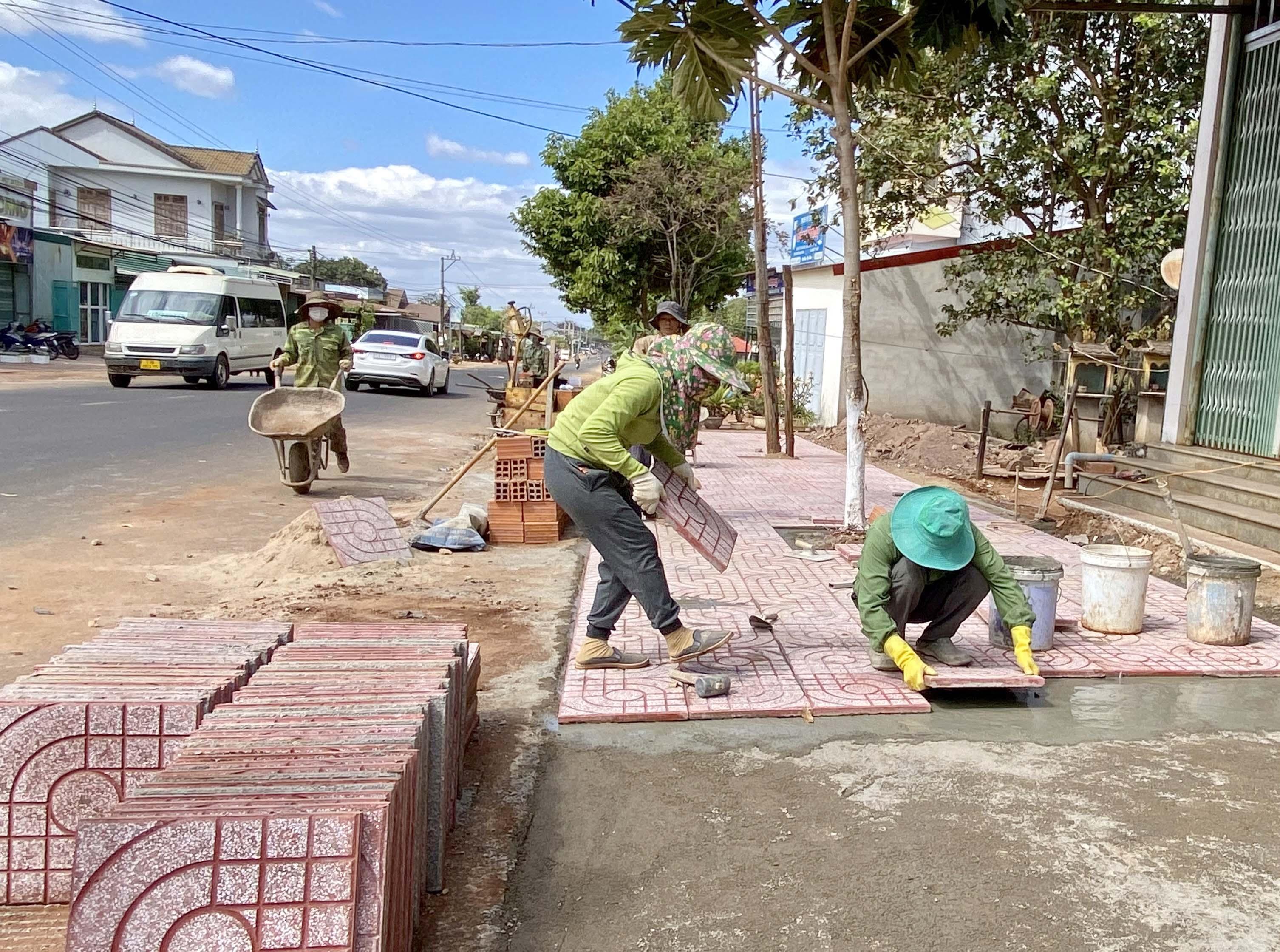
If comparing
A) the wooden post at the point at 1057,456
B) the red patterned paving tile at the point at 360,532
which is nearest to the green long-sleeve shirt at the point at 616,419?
the red patterned paving tile at the point at 360,532

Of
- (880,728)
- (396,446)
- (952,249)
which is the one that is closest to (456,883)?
(880,728)

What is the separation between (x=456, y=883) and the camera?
10.2 feet

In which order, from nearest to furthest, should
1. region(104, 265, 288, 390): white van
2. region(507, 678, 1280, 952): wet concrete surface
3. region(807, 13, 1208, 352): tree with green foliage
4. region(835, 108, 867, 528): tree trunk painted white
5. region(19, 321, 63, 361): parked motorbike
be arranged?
1. region(507, 678, 1280, 952): wet concrete surface
2. region(835, 108, 867, 528): tree trunk painted white
3. region(807, 13, 1208, 352): tree with green foliage
4. region(104, 265, 288, 390): white van
5. region(19, 321, 63, 361): parked motorbike

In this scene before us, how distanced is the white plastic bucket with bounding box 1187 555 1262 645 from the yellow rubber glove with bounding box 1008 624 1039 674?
1.49 metres

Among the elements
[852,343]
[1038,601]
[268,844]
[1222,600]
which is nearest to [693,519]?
[1038,601]

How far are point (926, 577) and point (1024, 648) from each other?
0.53 meters

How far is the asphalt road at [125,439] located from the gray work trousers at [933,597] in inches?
253

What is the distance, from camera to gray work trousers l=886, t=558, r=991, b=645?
4.70 m

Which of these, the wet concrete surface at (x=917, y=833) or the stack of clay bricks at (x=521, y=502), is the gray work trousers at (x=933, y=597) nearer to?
the wet concrete surface at (x=917, y=833)

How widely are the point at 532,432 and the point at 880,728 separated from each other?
4.09 metres

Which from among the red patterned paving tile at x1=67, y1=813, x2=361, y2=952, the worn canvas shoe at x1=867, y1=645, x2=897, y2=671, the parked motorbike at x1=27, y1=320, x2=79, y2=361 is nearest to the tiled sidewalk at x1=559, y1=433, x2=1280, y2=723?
the worn canvas shoe at x1=867, y1=645, x2=897, y2=671

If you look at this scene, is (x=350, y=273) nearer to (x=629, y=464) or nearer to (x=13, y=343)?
(x=13, y=343)

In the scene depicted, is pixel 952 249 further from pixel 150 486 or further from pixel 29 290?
pixel 29 290

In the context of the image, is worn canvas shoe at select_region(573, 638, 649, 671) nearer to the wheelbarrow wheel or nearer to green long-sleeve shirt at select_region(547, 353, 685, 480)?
green long-sleeve shirt at select_region(547, 353, 685, 480)
